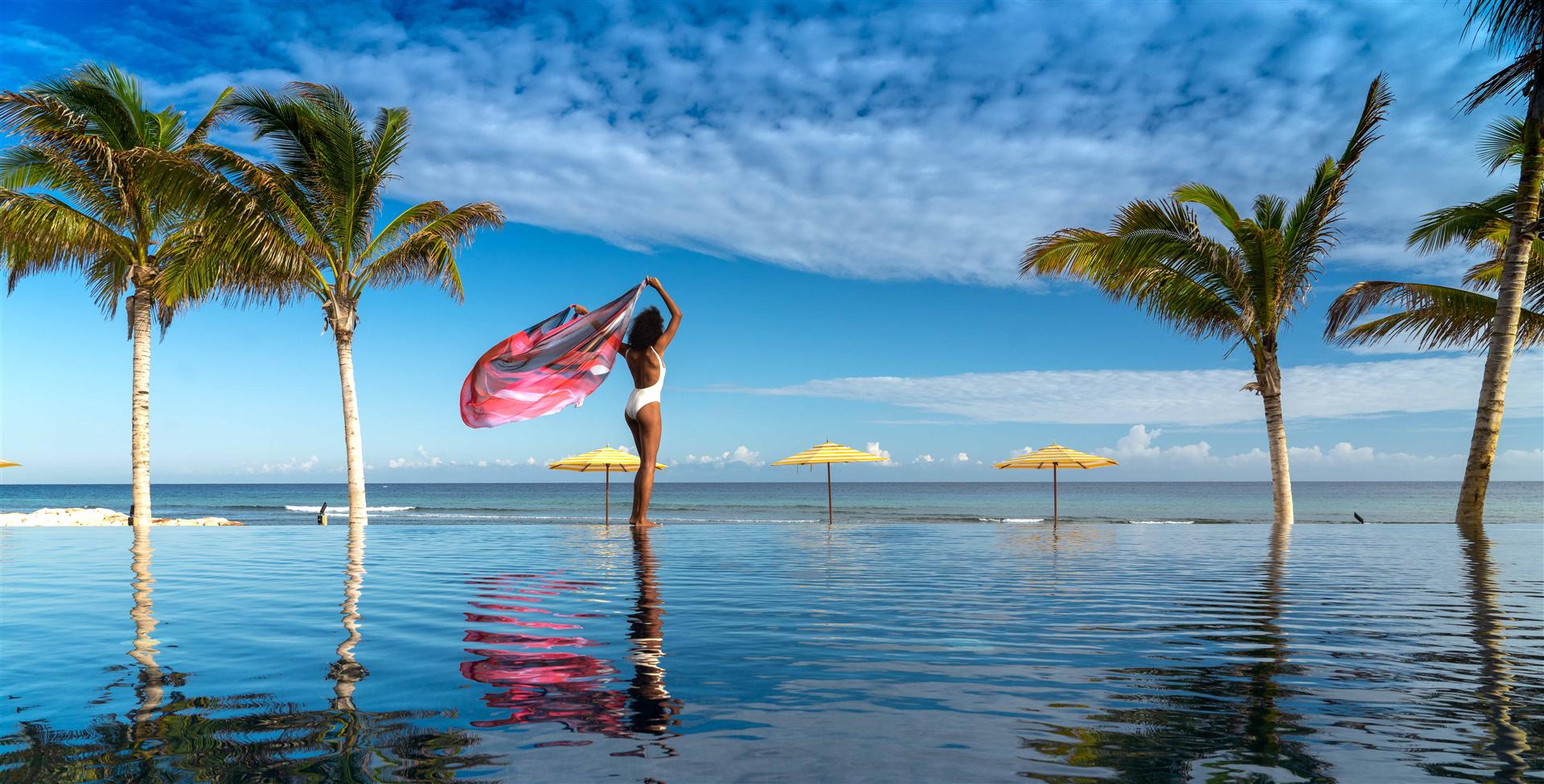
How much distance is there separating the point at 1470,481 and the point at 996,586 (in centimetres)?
1471

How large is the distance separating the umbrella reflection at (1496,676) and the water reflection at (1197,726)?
23.5 inches

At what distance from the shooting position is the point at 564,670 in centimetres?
427

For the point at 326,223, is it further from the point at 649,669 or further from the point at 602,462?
the point at 649,669

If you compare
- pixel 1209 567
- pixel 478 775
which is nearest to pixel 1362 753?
pixel 478 775

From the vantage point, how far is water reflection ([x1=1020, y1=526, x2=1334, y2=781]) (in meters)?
2.87

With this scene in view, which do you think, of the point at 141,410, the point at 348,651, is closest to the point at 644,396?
the point at 348,651

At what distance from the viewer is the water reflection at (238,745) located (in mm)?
2775

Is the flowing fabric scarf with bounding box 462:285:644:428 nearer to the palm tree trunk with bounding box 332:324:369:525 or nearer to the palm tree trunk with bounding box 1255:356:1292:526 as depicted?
the palm tree trunk with bounding box 332:324:369:525

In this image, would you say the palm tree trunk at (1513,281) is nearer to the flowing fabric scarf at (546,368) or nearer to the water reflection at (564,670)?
the flowing fabric scarf at (546,368)

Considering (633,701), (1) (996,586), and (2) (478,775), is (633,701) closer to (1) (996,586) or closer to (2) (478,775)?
(2) (478,775)

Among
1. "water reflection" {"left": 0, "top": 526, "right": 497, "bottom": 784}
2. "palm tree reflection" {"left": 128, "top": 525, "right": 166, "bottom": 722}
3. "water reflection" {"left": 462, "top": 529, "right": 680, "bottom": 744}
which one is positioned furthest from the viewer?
"palm tree reflection" {"left": 128, "top": 525, "right": 166, "bottom": 722}

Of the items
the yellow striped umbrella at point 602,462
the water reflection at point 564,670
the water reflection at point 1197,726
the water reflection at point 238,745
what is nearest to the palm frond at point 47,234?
the yellow striped umbrella at point 602,462

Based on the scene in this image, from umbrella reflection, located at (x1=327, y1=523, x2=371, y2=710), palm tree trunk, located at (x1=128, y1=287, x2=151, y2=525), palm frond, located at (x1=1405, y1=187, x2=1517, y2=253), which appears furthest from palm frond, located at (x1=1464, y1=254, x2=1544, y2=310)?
palm tree trunk, located at (x1=128, y1=287, x2=151, y2=525)

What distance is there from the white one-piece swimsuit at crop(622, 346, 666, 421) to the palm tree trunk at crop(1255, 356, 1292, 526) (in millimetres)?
14596
